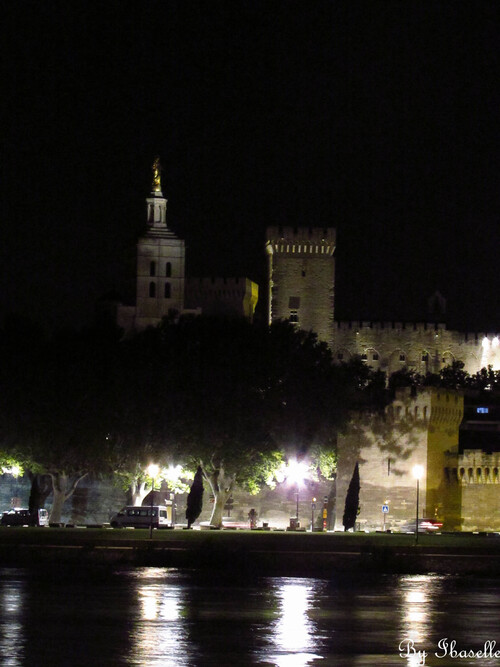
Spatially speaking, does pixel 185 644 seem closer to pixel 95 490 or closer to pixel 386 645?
pixel 386 645

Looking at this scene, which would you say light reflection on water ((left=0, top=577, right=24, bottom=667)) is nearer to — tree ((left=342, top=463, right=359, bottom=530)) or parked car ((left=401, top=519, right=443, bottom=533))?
tree ((left=342, top=463, right=359, bottom=530))

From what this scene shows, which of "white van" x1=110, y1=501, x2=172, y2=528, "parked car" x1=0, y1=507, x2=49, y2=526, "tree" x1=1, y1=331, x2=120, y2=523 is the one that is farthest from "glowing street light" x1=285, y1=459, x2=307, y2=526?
"parked car" x1=0, y1=507, x2=49, y2=526

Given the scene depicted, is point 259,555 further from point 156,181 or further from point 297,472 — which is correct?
point 156,181

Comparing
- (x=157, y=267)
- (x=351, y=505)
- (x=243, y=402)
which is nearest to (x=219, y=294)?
(x=157, y=267)

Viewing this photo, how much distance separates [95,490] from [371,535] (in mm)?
24765

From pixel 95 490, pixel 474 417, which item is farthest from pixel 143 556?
pixel 474 417

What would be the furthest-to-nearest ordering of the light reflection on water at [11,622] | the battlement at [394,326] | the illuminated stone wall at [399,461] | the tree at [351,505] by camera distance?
the battlement at [394,326] < the illuminated stone wall at [399,461] < the tree at [351,505] < the light reflection on water at [11,622]

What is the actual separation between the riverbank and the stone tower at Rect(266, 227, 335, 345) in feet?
186

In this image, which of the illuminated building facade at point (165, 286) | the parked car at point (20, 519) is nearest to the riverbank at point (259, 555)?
the parked car at point (20, 519)

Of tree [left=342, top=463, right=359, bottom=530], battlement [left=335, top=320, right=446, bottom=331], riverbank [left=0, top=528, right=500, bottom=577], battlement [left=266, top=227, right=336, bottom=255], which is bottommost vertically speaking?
riverbank [left=0, top=528, right=500, bottom=577]

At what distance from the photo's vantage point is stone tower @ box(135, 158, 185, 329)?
121m

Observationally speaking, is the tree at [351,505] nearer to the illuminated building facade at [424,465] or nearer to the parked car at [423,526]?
the illuminated building facade at [424,465]

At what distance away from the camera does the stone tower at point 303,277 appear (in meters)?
124

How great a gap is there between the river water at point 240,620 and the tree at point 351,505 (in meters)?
20.1
